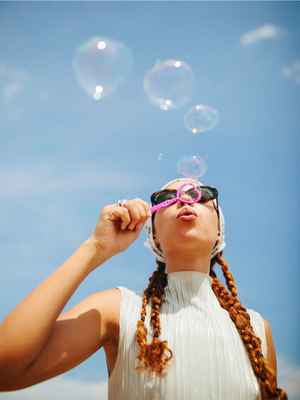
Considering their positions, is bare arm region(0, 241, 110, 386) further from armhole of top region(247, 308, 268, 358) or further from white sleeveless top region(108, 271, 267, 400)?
armhole of top region(247, 308, 268, 358)

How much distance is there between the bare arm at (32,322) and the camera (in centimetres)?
221

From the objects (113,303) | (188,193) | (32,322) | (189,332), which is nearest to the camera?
(32,322)

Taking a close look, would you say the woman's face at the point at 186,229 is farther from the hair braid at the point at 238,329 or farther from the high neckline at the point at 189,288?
the hair braid at the point at 238,329

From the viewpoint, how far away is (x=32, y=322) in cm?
226

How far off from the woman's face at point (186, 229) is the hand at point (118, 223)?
0.53 m

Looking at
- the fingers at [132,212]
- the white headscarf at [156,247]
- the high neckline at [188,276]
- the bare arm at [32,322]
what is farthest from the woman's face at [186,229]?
the bare arm at [32,322]

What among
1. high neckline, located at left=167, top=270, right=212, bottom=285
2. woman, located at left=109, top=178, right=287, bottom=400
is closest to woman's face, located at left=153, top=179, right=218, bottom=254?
woman, located at left=109, top=178, right=287, bottom=400

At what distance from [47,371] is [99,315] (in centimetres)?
52

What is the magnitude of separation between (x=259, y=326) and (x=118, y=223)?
1.54 m

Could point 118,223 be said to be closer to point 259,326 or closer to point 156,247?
point 156,247

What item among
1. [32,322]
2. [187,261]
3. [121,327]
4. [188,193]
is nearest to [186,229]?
[187,261]

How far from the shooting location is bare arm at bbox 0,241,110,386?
2215 mm

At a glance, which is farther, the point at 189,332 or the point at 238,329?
the point at 238,329

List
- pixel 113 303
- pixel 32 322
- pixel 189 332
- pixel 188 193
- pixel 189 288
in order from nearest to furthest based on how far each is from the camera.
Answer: pixel 32 322 → pixel 189 332 → pixel 113 303 → pixel 189 288 → pixel 188 193
